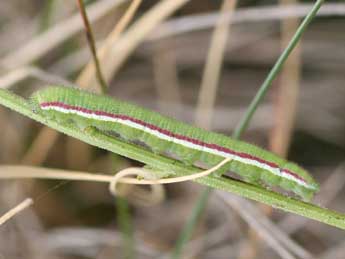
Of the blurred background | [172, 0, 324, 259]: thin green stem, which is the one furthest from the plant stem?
the blurred background

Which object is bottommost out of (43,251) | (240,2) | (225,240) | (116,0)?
(43,251)

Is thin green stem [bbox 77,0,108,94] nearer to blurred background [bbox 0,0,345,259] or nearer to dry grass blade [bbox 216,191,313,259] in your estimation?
dry grass blade [bbox 216,191,313,259]

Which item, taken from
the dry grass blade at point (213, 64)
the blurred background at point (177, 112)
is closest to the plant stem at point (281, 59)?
the dry grass blade at point (213, 64)

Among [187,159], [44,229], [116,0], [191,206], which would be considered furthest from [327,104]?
[187,159]

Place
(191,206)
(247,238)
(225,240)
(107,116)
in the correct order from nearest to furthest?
(107,116) → (247,238) → (225,240) → (191,206)

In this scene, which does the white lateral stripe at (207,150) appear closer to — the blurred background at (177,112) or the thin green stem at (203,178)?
the thin green stem at (203,178)

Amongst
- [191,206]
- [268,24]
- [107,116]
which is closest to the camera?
[107,116]

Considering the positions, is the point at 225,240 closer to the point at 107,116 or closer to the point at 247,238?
the point at 247,238

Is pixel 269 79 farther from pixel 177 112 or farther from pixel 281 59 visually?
pixel 177 112
